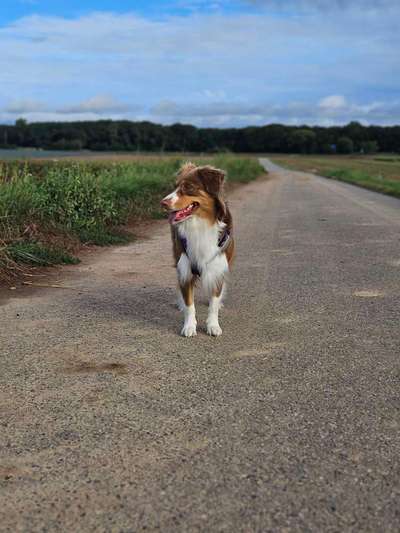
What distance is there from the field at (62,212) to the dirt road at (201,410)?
1298 millimetres

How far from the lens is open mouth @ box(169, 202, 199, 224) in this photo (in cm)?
549

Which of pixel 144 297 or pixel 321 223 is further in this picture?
pixel 321 223

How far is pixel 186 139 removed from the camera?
241ft

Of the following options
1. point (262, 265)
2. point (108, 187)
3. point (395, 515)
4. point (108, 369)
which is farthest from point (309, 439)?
point (108, 187)

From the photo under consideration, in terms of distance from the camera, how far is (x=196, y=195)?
18.0ft

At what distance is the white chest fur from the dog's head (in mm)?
105

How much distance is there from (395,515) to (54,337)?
11.8ft

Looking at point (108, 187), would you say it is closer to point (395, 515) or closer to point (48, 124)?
point (395, 515)

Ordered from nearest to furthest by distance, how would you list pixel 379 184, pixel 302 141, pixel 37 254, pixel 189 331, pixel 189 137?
pixel 189 331 → pixel 37 254 → pixel 379 184 → pixel 189 137 → pixel 302 141

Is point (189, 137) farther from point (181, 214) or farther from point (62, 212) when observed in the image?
point (181, 214)

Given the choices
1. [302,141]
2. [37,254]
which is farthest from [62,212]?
[302,141]

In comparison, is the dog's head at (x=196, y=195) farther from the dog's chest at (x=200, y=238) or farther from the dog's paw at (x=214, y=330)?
the dog's paw at (x=214, y=330)

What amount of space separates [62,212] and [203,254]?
6501 millimetres

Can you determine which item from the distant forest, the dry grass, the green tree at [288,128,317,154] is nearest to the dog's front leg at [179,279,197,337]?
the distant forest
